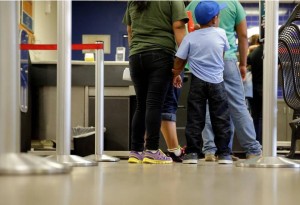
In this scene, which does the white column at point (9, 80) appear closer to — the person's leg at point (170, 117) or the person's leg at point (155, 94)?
the person's leg at point (155, 94)

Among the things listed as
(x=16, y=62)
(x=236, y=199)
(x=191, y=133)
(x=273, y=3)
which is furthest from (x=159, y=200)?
(x=191, y=133)

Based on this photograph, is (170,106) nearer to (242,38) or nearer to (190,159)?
(190,159)

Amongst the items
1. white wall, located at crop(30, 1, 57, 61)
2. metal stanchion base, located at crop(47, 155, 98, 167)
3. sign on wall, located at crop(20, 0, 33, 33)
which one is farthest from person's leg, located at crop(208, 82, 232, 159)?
white wall, located at crop(30, 1, 57, 61)

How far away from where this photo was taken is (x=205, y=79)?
9.04ft

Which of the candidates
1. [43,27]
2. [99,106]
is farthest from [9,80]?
[43,27]

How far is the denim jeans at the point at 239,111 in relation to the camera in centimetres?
294

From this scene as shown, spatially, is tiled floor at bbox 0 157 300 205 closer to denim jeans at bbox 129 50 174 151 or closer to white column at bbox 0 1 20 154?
white column at bbox 0 1 20 154

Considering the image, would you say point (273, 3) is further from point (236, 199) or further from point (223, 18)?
point (236, 199)

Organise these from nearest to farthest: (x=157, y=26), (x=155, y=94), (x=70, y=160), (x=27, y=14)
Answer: (x=70, y=160) → (x=155, y=94) → (x=157, y=26) → (x=27, y=14)

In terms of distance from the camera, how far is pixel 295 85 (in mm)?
2580

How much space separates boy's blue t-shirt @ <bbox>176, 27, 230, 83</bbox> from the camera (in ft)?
9.06

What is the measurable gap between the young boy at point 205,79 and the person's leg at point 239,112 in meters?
0.20

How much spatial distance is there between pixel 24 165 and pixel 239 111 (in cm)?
176

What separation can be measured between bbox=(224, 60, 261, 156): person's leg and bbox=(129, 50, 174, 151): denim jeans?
0.45 m
